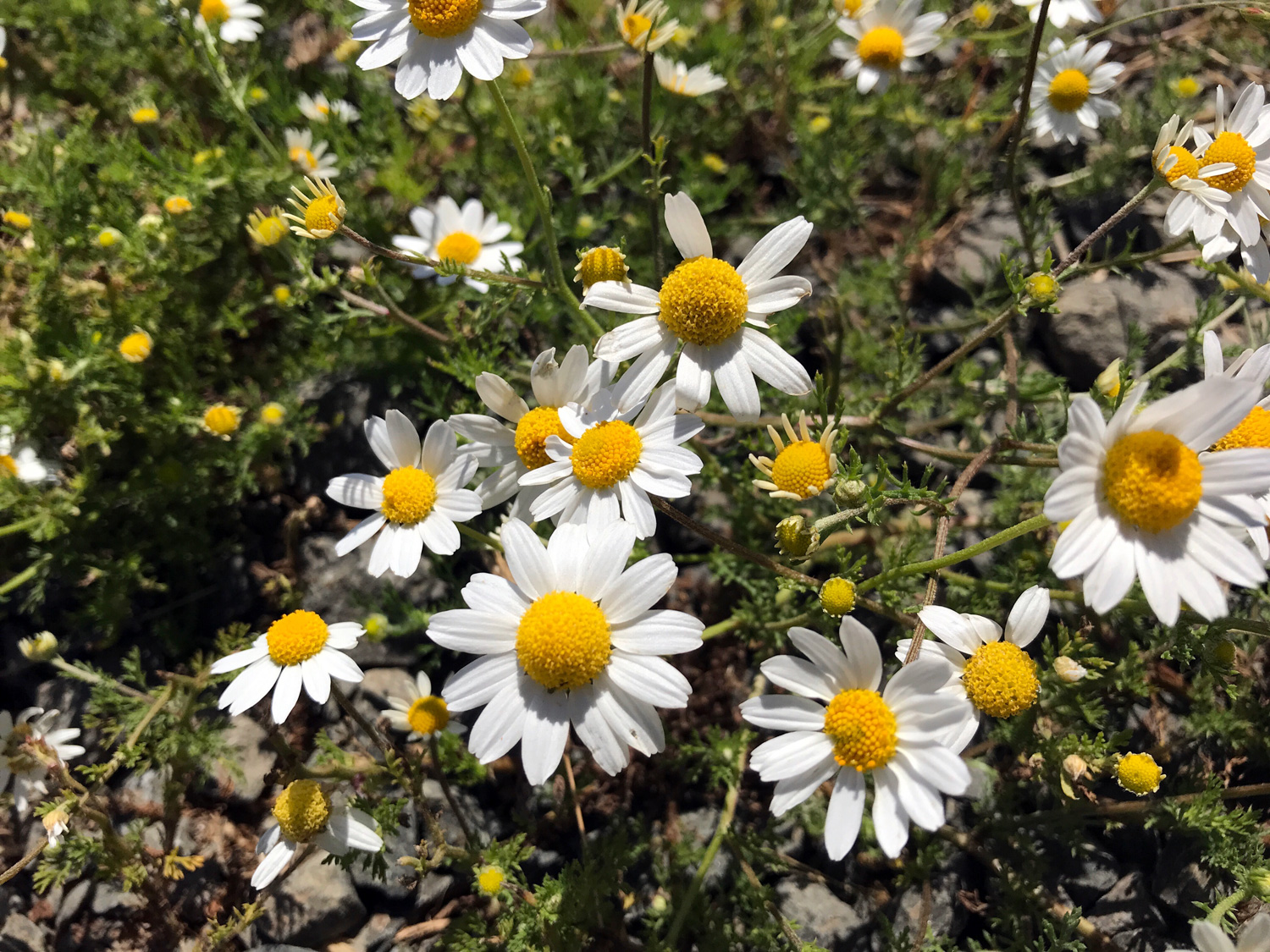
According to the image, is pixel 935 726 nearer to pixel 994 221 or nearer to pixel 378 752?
pixel 378 752

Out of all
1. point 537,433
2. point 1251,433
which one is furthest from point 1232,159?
point 537,433

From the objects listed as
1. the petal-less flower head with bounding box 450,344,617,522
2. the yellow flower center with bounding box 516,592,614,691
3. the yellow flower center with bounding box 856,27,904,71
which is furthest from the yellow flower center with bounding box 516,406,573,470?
the yellow flower center with bounding box 856,27,904,71

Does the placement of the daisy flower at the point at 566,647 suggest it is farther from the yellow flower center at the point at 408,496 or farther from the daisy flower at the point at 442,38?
the daisy flower at the point at 442,38

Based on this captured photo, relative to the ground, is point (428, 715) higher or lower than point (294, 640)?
lower

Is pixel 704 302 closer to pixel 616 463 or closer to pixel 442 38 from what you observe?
pixel 616 463

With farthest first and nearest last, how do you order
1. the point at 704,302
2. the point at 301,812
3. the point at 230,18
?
the point at 230,18 → the point at 301,812 → the point at 704,302

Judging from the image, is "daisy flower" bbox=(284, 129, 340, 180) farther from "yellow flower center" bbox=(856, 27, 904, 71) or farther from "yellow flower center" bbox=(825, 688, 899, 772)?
"yellow flower center" bbox=(825, 688, 899, 772)

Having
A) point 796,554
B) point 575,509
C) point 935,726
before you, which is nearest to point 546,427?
point 575,509
